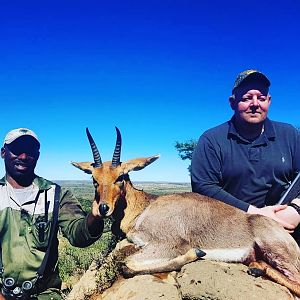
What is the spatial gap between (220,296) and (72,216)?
2.77 m

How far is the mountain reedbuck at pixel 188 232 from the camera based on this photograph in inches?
210

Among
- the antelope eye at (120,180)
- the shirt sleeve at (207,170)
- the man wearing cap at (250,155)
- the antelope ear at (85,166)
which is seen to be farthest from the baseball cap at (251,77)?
the antelope ear at (85,166)

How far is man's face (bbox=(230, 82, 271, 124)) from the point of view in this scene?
671cm

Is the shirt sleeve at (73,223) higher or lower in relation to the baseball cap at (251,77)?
lower

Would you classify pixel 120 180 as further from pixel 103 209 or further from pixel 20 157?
pixel 20 157

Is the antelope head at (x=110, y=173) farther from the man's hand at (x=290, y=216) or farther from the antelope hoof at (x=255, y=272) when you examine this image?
the man's hand at (x=290, y=216)

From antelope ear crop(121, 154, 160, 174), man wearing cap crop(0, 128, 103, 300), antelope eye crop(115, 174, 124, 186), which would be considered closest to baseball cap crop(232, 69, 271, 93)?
antelope ear crop(121, 154, 160, 174)

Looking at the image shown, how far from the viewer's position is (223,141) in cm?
686

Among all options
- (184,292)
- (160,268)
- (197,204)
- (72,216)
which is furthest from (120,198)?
(184,292)

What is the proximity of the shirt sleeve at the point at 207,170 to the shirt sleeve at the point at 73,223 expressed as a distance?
5.42ft

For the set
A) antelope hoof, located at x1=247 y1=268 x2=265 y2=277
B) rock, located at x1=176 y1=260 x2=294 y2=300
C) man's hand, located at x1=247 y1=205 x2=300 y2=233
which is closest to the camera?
rock, located at x1=176 y1=260 x2=294 y2=300

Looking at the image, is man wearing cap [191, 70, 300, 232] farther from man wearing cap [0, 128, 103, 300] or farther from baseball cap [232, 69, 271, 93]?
man wearing cap [0, 128, 103, 300]

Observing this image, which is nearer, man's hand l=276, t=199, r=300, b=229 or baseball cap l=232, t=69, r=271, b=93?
man's hand l=276, t=199, r=300, b=229

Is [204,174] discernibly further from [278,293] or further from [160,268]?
[278,293]
